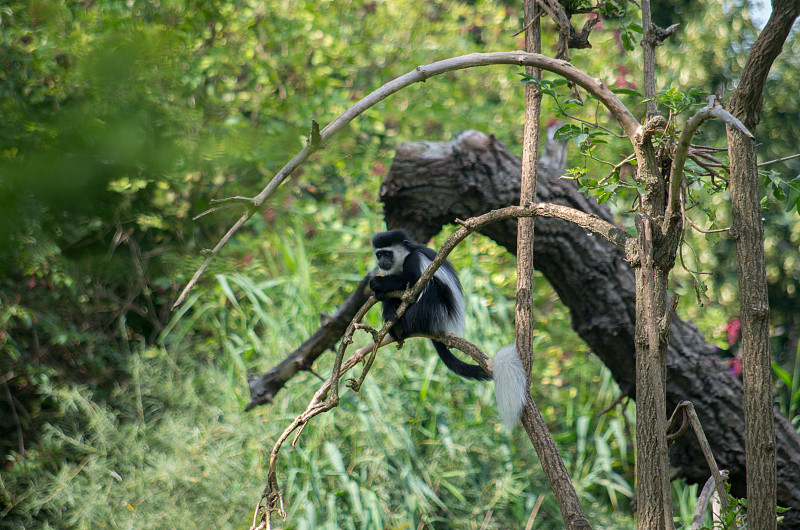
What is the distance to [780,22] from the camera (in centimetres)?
97

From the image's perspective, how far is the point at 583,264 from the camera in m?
2.86

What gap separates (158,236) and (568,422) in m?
3.34

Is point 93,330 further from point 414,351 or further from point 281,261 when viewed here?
point 414,351

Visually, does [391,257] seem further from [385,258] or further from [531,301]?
[531,301]

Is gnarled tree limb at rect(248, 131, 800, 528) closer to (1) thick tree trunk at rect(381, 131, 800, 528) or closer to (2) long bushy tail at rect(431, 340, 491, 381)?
(1) thick tree trunk at rect(381, 131, 800, 528)

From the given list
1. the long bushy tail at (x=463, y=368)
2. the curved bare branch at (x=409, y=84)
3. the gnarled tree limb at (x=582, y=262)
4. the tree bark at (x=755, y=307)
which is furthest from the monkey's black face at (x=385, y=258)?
the tree bark at (x=755, y=307)

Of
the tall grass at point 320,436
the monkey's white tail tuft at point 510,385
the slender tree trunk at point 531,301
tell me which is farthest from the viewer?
the tall grass at point 320,436

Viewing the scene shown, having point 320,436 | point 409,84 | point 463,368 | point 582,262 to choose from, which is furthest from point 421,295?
point 409,84

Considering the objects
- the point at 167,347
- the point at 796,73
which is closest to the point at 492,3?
the point at 796,73

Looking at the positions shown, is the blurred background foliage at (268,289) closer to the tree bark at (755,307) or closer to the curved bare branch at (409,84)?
the curved bare branch at (409,84)

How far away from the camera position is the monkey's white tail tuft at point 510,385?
54.9 inches

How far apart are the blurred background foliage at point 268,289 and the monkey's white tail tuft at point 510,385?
73cm

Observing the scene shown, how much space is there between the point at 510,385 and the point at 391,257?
4.02 feet

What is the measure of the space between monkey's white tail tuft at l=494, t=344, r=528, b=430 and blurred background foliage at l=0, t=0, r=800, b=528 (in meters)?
0.73
